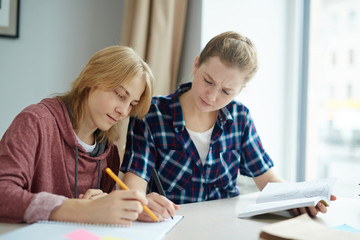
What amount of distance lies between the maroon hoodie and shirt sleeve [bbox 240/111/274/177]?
47 cm

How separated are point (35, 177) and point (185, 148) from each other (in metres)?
0.49

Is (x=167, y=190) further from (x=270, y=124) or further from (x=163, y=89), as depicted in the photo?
(x=270, y=124)

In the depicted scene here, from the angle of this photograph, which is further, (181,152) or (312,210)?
(181,152)

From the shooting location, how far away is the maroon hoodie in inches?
32.5

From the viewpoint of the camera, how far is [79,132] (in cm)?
121

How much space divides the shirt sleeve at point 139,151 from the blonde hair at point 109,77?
7cm

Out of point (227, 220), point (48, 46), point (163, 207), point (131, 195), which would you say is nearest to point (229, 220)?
point (227, 220)

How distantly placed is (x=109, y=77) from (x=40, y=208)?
465mm

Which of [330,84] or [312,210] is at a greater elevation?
[330,84]

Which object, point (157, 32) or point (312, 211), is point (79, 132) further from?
point (157, 32)

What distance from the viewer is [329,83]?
2193 mm

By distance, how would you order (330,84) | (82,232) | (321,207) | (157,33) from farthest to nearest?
1. (330,84)
2. (157,33)
3. (321,207)
4. (82,232)

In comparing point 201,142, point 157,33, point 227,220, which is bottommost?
point 227,220

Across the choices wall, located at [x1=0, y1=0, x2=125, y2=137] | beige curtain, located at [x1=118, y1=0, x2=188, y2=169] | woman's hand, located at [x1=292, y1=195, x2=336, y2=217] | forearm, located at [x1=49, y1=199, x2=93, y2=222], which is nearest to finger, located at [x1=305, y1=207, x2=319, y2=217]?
woman's hand, located at [x1=292, y1=195, x2=336, y2=217]
